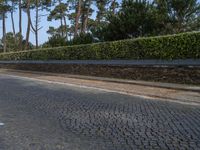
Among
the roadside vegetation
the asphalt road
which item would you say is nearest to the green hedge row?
the roadside vegetation

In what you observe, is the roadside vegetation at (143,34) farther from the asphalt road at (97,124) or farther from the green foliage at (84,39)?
the asphalt road at (97,124)

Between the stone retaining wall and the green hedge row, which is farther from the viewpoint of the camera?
the green hedge row

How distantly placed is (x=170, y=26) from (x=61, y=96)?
16.3m

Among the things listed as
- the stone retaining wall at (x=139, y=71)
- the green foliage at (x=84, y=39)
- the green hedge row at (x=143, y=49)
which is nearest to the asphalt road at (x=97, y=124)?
the stone retaining wall at (x=139, y=71)

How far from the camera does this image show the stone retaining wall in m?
18.0

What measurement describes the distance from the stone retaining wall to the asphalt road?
5123mm

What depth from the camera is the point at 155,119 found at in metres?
9.62

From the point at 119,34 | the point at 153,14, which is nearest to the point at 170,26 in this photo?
the point at 153,14

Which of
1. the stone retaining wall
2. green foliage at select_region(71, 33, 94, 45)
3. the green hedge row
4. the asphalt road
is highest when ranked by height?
green foliage at select_region(71, 33, 94, 45)

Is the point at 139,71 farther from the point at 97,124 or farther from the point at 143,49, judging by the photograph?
the point at 97,124

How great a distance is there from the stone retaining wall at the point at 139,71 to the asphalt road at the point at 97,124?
16.8ft

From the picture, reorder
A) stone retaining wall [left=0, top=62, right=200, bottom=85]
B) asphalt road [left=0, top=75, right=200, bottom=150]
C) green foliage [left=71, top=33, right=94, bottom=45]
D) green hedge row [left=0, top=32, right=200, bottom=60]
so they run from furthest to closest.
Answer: green foliage [left=71, top=33, right=94, bottom=45] → green hedge row [left=0, top=32, right=200, bottom=60] → stone retaining wall [left=0, top=62, right=200, bottom=85] → asphalt road [left=0, top=75, right=200, bottom=150]

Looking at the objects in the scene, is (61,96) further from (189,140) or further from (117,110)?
(189,140)

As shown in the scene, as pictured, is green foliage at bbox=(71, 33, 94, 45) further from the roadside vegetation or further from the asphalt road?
the asphalt road
